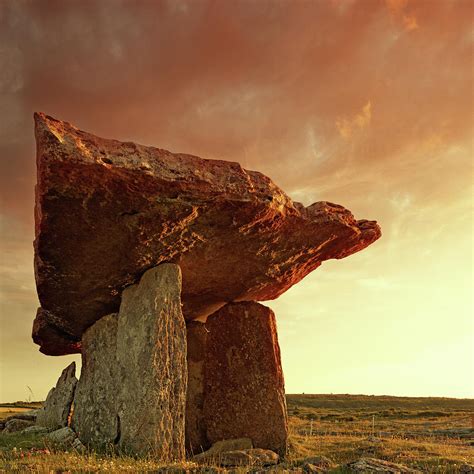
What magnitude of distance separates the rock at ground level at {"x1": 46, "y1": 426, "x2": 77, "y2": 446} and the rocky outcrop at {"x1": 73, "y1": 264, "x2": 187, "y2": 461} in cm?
25

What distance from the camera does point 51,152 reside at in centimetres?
865

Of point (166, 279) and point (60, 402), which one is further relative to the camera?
point (60, 402)

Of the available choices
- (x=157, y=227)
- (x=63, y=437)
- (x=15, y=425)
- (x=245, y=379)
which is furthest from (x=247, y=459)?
(x=15, y=425)

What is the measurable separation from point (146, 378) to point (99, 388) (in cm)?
282

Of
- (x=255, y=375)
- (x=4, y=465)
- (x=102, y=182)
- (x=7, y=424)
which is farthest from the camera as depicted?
(x=7, y=424)

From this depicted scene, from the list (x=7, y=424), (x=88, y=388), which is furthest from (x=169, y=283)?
(x=7, y=424)

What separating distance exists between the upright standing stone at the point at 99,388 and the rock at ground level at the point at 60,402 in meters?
1.70

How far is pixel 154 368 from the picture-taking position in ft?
35.0

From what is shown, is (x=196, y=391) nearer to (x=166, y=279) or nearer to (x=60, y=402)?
(x=166, y=279)

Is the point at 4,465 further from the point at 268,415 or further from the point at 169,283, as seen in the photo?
the point at 268,415

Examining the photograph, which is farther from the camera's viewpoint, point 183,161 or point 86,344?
point 86,344

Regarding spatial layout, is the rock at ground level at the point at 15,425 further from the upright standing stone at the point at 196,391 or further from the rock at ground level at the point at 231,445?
the rock at ground level at the point at 231,445

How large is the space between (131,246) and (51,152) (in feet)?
10.1

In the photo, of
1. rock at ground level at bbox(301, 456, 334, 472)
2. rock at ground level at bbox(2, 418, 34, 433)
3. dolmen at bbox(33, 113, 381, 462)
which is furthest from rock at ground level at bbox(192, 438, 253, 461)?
rock at ground level at bbox(2, 418, 34, 433)
